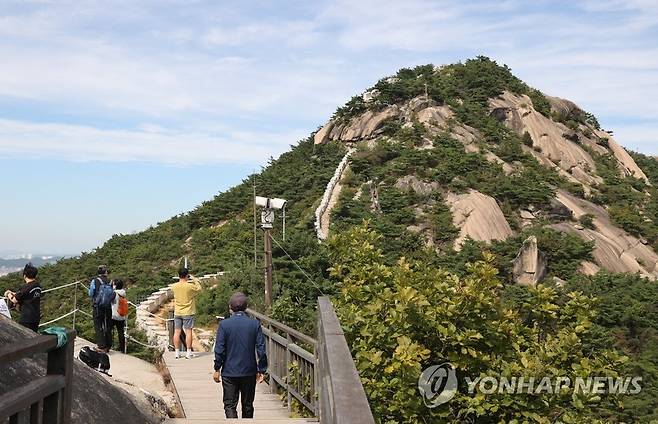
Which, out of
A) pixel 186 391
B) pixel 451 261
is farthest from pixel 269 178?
pixel 186 391

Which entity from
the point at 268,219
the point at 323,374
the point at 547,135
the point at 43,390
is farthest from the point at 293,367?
the point at 547,135

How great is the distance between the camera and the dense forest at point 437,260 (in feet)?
27.3

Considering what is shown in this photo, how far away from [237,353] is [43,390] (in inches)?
137

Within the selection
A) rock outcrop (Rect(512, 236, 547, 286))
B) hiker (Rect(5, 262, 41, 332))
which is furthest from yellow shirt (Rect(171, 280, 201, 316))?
rock outcrop (Rect(512, 236, 547, 286))

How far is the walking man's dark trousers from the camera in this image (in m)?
7.13

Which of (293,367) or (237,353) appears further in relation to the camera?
(293,367)

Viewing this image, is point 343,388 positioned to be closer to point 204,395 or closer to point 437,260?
point 204,395

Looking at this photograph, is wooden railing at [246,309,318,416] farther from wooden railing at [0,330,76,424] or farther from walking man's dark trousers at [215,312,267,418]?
wooden railing at [0,330,76,424]

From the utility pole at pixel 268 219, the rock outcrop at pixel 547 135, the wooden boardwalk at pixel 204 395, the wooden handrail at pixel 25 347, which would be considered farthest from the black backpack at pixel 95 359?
the rock outcrop at pixel 547 135

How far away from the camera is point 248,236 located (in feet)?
113

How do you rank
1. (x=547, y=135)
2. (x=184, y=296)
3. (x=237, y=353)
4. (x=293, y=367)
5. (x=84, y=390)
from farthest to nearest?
1. (x=547, y=135)
2. (x=184, y=296)
3. (x=293, y=367)
4. (x=237, y=353)
5. (x=84, y=390)

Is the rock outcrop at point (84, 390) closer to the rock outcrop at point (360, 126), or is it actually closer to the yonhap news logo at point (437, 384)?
the yonhap news logo at point (437, 384)

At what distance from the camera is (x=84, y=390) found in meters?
5.36

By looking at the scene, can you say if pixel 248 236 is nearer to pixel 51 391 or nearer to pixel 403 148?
pixel 403 148
